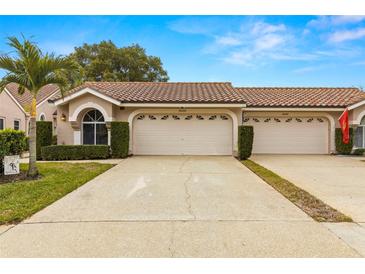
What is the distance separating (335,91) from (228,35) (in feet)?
32.8

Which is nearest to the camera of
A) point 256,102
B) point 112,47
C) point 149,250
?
point 149,250

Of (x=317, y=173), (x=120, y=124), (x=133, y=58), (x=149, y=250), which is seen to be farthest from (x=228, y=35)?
(x=133, y=58)

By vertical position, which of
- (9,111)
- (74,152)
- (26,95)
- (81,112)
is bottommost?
(74,152)

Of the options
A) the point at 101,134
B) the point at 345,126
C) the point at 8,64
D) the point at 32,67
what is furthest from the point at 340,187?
the point at 101,134

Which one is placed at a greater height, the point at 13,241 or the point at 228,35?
the point at 228,35

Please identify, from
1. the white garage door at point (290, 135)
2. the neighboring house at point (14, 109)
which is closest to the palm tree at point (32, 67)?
the neighboring house at point (14, 109)

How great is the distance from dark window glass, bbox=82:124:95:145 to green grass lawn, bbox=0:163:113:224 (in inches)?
209

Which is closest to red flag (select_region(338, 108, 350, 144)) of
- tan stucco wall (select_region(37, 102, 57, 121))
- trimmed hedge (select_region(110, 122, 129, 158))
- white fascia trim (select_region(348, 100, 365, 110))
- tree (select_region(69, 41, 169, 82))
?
white fascia trim (select_region(348, 100, 365, 110))

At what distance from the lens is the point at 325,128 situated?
52.7 feet

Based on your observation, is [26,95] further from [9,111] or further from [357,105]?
[357,105]

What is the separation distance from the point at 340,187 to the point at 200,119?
903 centimetres

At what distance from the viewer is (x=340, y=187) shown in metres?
7.45
